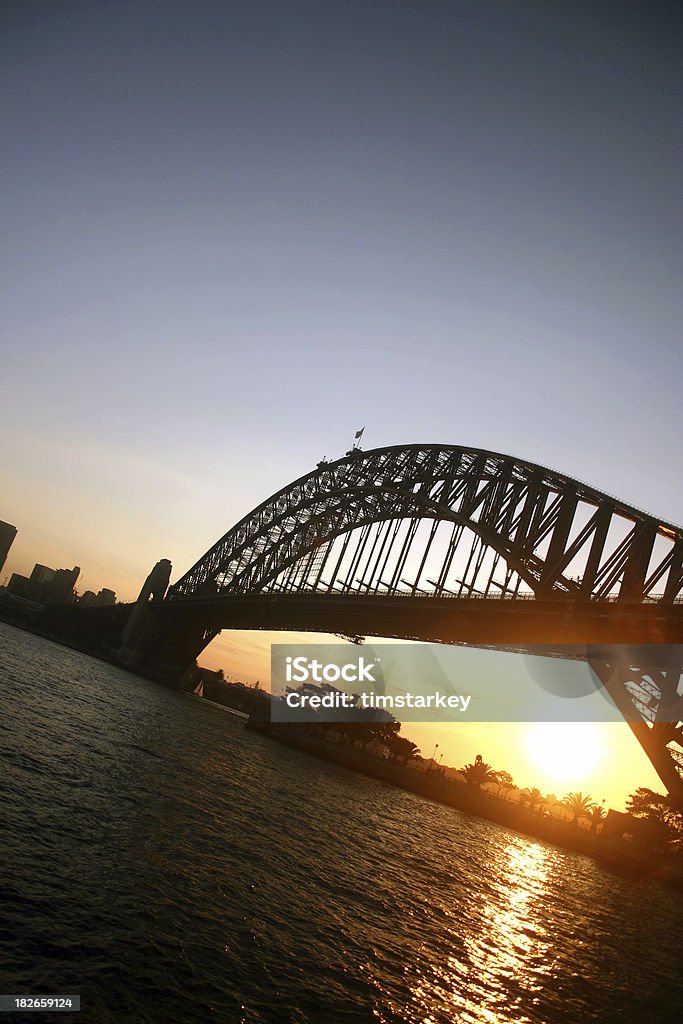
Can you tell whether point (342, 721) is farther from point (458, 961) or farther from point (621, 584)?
point (458, 961)

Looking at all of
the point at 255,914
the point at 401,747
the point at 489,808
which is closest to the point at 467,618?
the point at 255,914

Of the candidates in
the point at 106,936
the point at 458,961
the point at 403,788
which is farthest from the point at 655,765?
the point at 403,788

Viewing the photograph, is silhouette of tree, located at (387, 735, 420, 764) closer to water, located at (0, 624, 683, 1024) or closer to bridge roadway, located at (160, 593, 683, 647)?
bridge roadway, located at (160, 593, 683, 647)

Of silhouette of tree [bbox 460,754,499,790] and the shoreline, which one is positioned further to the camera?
silhouette of tree [bbox 460,754,499,790]

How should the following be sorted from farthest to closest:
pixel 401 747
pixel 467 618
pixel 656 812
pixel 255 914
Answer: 1. pixel 401 747
2. pixel 656 812
3. pixel 467 618
4. pixel 255 914

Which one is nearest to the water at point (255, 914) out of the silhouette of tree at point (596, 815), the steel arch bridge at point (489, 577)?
the steel arch bridge at point (489, 577)

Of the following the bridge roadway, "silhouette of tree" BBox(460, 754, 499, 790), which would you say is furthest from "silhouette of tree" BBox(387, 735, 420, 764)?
the bridge roadway

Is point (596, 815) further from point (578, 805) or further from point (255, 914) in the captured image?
point (255, 914)
